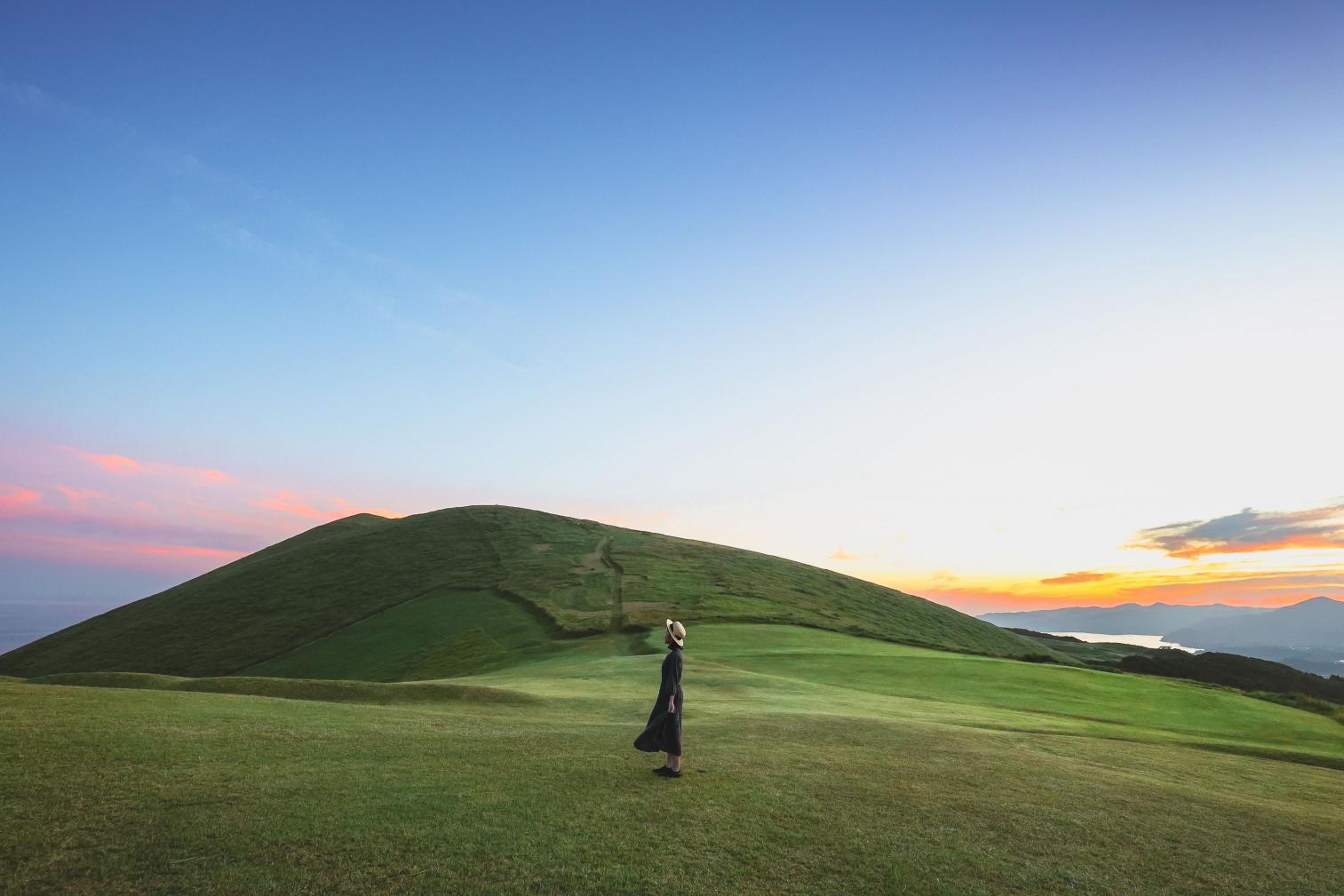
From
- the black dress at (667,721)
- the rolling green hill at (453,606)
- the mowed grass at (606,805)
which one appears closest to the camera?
the mowed grass at (606,805)

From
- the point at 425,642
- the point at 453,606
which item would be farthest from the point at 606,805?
the point at 453,606

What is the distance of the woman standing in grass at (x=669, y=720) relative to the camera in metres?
16.8

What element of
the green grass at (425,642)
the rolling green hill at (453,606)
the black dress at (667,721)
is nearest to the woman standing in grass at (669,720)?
the black dress at (667,721)

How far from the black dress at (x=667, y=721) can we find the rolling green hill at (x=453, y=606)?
4749 cm

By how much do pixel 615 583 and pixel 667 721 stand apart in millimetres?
75201

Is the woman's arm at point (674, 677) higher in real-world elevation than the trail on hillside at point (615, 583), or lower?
lower

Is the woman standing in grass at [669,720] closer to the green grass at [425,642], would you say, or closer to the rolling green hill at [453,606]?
the green grass at [425,642]

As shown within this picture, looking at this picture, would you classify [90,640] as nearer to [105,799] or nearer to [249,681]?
[249,681]

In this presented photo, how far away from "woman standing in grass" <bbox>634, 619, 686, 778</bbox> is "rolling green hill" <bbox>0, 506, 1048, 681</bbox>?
4750cm

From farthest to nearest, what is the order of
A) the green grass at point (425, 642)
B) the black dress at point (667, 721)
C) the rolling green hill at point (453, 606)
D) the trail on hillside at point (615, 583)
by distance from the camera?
the rolling green hill at point (453, 606) → the trail on hillside at point (615, 583) → the green grass at point (425, 642) → the black dress at point (667, 721)

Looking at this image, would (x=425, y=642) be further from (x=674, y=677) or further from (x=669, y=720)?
(x=674, y=677)

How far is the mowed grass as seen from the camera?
11398 mm

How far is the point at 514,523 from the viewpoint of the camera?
13188 centimetres

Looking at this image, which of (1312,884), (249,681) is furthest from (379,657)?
(1312,884)
